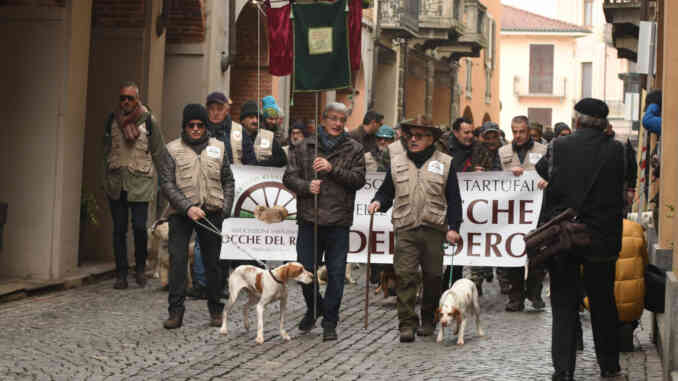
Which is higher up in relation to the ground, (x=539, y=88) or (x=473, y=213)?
(x=539, y=88)

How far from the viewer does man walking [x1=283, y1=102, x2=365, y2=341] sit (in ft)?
32.0

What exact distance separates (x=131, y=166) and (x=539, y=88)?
196 feet

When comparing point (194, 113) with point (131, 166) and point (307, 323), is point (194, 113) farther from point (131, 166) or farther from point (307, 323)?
point (131, 166)

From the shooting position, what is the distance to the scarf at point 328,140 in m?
9.86

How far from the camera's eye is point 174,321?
10.0 meters

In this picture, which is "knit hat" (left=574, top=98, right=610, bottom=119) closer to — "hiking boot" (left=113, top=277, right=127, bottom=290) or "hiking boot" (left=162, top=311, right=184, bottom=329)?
"hiking boot" (left=162, top=311, right=184, bottom=329)

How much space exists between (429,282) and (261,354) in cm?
181

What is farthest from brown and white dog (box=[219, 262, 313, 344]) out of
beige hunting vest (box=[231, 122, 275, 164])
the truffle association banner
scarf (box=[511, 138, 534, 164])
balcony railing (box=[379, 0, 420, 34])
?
balcony railing (box=[379, 0, 420, 34])

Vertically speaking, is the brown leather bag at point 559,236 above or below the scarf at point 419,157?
below

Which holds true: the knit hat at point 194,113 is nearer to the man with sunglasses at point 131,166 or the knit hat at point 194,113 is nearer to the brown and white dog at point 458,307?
the brown and white dog at point 458,307

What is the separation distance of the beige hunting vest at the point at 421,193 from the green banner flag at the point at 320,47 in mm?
1018

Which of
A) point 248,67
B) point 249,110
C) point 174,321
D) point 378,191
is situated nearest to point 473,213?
point 378,191

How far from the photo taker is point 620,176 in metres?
7.89

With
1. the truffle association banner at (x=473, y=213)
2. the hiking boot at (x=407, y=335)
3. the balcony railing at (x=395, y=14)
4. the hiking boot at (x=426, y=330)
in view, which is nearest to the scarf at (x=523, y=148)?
the truffle association banner at (x=473, y=213)
